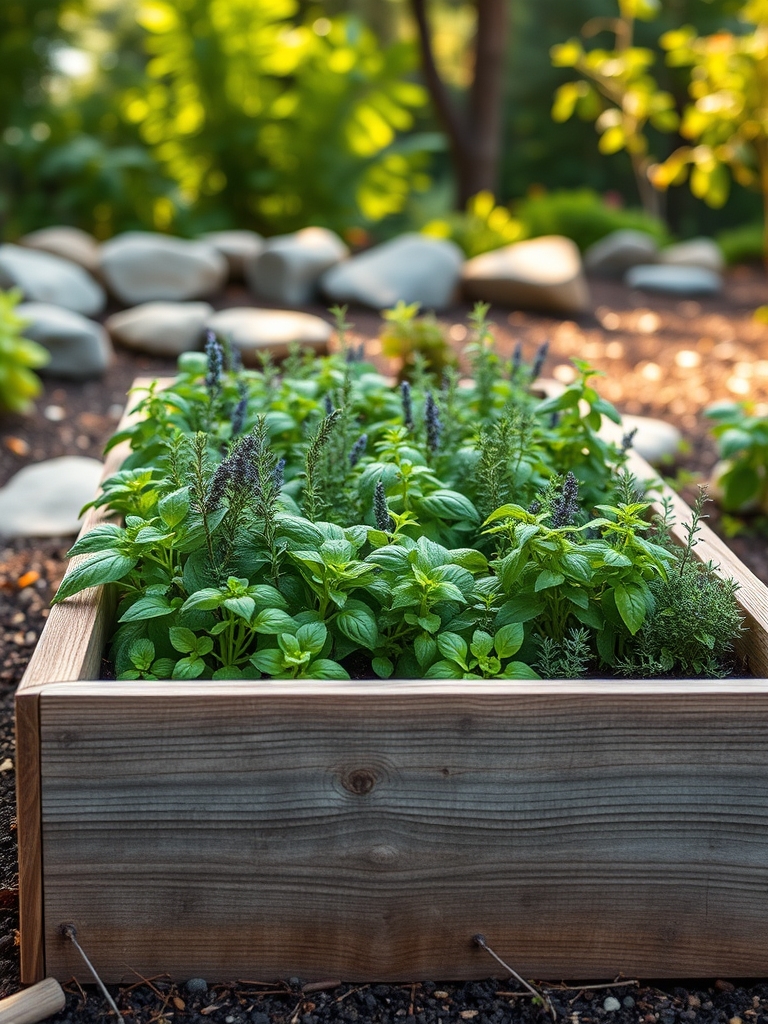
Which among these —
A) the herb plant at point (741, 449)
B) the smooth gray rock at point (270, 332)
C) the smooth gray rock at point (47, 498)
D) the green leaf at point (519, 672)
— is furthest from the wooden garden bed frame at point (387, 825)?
the smooth gray rock at point (270, 332)

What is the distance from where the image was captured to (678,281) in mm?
8227

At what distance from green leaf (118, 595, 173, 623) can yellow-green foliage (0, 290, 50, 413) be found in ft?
9.42

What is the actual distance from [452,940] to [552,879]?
19cm

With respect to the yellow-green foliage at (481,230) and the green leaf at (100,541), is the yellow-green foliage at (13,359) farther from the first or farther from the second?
the yellow-green foliage at (481,230)

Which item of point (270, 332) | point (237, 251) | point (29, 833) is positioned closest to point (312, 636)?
point (29, 833)

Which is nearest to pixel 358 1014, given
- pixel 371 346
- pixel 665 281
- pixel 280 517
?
pixel 280 517

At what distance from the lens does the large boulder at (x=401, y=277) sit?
23.1 ft

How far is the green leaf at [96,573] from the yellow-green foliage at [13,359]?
278 centimetres

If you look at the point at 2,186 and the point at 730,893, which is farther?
the point at 2,186

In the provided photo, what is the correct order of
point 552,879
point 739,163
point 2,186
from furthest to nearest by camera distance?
point 2,186 → point 739,163 → point 552,879

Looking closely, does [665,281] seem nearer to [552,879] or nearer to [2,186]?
[2,186]

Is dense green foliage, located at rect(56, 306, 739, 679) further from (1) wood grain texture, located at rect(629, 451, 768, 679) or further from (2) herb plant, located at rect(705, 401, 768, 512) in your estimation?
(2) herb plant, located at rect(705, 401, 768, 512)

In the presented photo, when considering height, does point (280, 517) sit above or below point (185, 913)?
above

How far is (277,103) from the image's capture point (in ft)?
29.3
